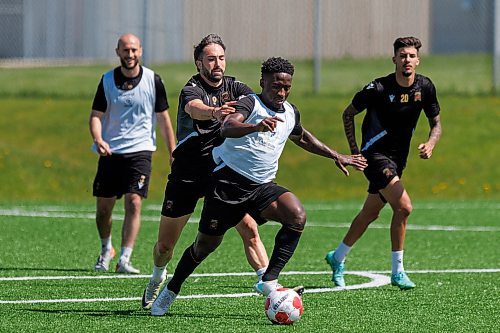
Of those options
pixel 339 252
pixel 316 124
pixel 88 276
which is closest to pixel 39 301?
pixel 88 276

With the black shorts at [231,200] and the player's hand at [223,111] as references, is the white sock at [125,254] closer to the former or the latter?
the black shorts at [231,200]

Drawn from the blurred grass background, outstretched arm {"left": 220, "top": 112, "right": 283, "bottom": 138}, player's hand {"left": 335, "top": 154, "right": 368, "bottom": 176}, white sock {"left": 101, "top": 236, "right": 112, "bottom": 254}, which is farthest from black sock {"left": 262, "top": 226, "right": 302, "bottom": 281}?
the blurred grass background

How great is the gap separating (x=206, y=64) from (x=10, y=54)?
2048 cm

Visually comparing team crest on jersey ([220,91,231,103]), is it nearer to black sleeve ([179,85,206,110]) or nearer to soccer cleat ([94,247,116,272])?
black sleeve ([179,85,206,110])

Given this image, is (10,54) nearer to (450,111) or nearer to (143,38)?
(143,38)

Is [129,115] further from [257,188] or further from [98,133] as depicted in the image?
[257,188]

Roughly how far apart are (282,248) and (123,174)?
3.91m

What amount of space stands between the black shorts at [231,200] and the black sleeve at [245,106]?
1.65 feet

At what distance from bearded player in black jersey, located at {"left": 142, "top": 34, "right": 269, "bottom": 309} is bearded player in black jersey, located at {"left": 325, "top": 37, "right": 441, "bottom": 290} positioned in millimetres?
1788

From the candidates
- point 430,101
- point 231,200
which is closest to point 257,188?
point 231,200

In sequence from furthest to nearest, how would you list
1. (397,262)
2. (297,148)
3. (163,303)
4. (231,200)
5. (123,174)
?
(297,148) → (123,174) → (397,262) → (163,303) → (231,200)

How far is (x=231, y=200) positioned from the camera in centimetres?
869

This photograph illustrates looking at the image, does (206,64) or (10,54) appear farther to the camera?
(10,54)

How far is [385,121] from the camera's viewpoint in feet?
36.2
